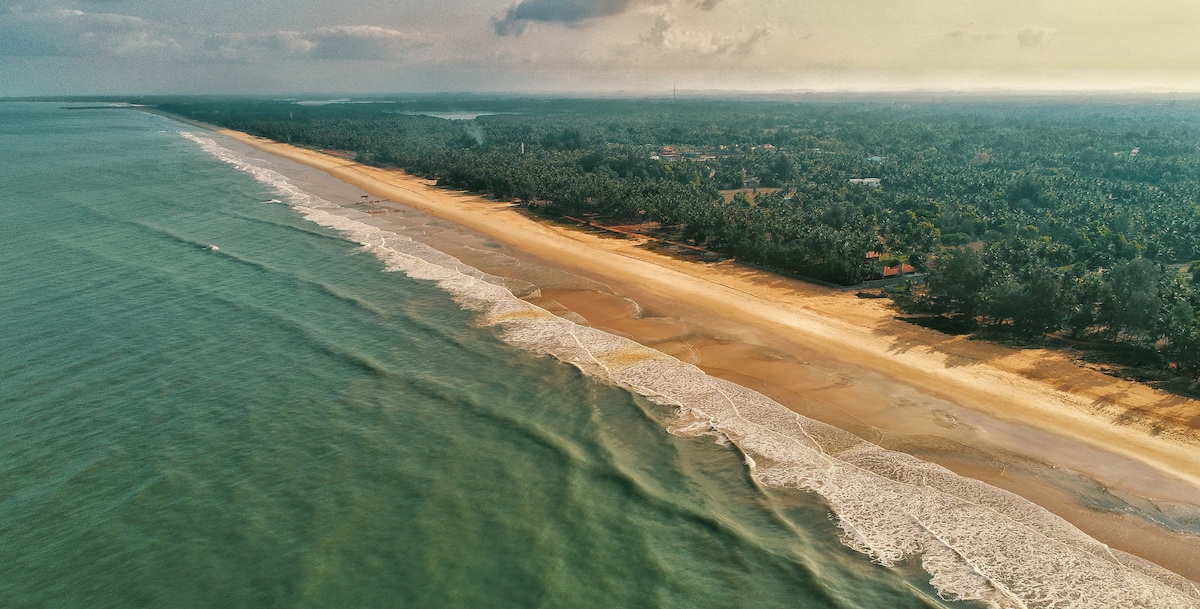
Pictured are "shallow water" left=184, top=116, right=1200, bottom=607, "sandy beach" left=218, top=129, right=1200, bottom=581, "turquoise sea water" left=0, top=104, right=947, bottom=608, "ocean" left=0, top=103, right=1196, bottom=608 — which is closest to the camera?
"shallow water" left=184, top=116, right=1200, bottom=607

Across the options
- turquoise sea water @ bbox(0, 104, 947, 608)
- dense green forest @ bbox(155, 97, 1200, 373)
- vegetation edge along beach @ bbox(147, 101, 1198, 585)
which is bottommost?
turquoise sea water @ bbox(0, 104, 947, 608)

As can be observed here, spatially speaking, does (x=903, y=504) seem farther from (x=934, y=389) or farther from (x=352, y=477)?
→ (x=352, y=477)

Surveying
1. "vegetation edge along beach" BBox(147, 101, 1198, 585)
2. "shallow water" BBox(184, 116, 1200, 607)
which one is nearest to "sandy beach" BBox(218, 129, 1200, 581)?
"vegetation edge along beach" BBox(147, 101, 1198, 585)

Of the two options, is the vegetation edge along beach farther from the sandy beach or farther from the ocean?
the ocean

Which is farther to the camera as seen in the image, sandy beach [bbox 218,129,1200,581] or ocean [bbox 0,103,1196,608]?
sandy beach [bbox 218,129,1200,581]

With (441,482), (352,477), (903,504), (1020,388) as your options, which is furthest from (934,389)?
(352,477)

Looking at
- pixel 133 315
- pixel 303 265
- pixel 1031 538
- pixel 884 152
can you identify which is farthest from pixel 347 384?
pixel 884 152

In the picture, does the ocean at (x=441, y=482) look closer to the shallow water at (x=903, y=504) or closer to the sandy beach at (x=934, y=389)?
the shallow water at (x=903, y=504)

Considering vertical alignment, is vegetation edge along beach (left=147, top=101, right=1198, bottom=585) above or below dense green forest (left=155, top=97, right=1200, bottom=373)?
below
